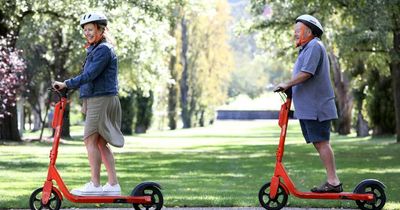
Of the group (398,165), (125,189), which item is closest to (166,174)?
(125,189)

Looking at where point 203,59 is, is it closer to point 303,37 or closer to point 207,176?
point 207,176

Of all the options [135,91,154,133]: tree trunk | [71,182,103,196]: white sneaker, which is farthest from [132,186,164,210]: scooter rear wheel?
[135,91,154,133]: tree trunk

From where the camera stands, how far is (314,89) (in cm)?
909

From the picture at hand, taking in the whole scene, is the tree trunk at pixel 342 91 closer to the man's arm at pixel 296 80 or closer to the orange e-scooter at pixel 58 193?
the man's arm at pixel 296 80

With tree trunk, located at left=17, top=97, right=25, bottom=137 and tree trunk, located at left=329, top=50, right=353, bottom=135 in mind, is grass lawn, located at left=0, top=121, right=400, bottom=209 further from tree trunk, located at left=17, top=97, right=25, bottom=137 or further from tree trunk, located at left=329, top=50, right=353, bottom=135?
tree trunk, located at left=329, top=50, right=353, bottom=135

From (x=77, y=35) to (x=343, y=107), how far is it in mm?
19488

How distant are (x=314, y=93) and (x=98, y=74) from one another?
213 centimetres

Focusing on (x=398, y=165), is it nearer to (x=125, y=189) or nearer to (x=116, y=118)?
(x=125, y=189)

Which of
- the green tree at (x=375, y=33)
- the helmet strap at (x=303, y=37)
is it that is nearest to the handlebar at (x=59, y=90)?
the helmet strap at (x=303, y=37)

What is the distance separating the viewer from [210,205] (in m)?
10.1

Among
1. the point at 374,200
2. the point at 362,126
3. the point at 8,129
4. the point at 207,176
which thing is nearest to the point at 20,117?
the point at 8,129

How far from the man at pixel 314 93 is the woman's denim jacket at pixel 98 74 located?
1627 mm

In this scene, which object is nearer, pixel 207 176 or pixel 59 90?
pixel 59 90

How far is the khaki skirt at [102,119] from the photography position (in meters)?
8.81
